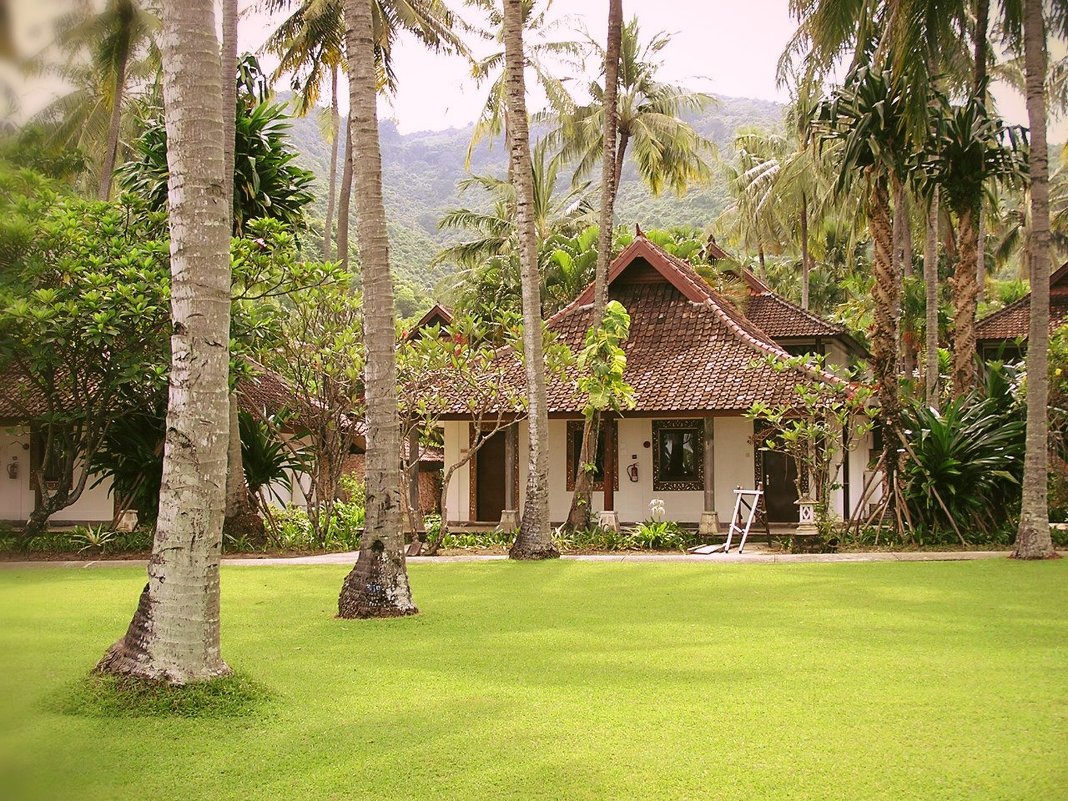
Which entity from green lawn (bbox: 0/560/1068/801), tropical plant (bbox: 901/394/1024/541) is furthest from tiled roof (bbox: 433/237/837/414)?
green lawn (bbox: 0/560/1068/801)

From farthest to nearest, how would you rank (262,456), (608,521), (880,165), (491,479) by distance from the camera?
(491,479)
(608,521)
(262,456)
(880,165)

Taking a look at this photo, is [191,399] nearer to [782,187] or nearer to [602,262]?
[602,262]

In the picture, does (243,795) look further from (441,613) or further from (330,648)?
(441,613)

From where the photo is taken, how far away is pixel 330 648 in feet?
25.8

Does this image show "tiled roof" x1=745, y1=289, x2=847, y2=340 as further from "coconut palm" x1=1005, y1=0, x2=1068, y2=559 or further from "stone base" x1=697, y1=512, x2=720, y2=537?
"coconut palm" x1=1005, y1=0, x2=1068, y2=559

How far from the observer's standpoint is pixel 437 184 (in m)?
79.3

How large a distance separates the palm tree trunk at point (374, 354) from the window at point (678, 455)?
1208 centimetres

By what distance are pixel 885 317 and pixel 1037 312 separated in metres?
2.98

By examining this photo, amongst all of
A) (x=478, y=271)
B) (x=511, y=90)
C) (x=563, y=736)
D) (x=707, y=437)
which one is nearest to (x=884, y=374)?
(x=707, y=437)

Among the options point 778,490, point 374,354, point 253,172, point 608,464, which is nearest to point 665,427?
point 608,464

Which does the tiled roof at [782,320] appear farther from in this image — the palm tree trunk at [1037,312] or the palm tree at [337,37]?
the palm tree trunk at [1037,312]

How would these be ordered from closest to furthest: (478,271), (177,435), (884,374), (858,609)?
1. (177,435)
2. (858,609)
3. (884,374)
4. (478,271)

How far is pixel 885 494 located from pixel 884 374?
6.51ft

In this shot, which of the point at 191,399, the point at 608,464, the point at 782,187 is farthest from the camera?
the point at 782,187
